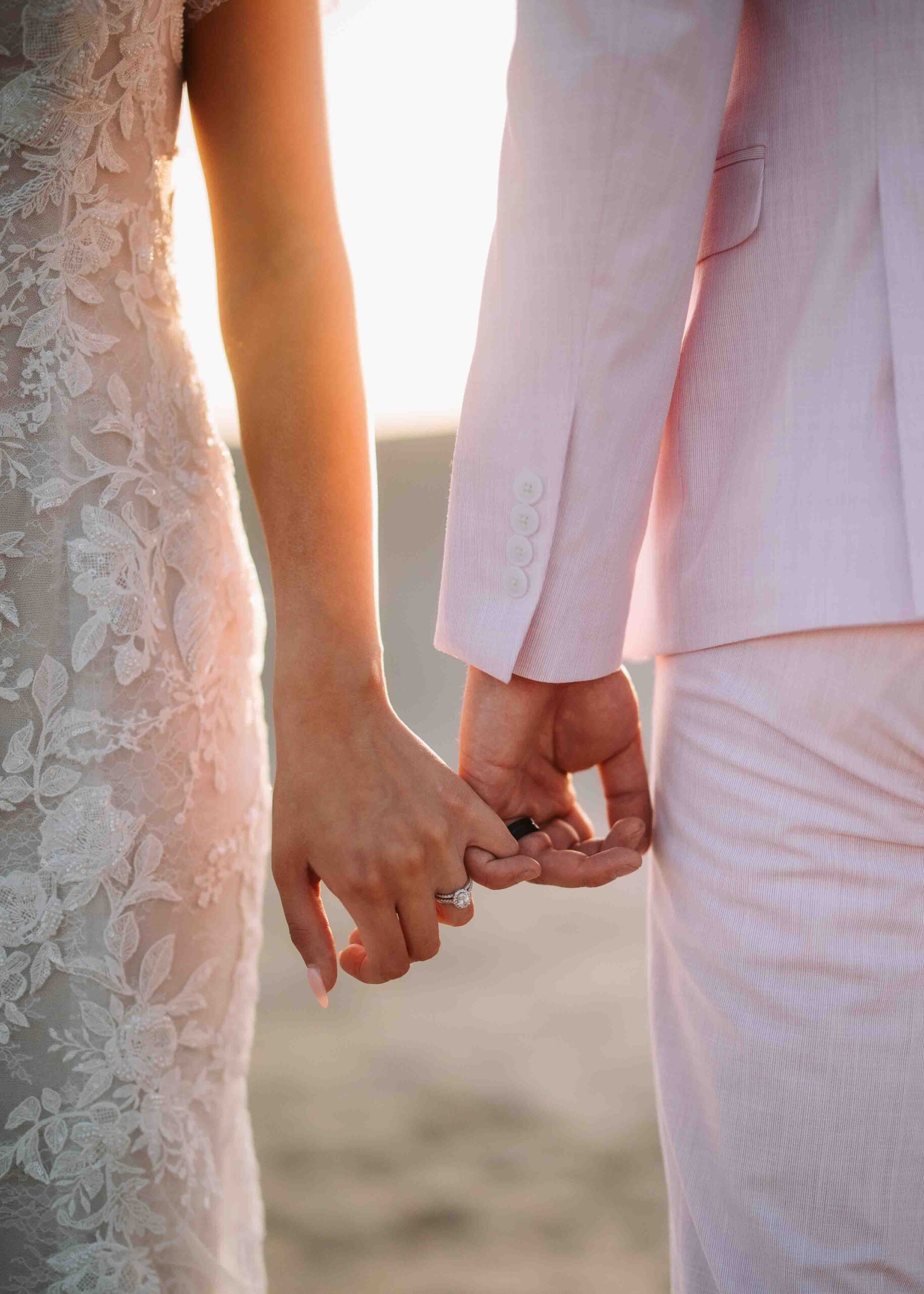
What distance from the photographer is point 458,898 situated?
3.39ft

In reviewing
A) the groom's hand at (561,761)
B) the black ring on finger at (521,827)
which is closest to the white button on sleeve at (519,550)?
the groom's hand at (561,761)

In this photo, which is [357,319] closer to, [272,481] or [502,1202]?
[272,481]

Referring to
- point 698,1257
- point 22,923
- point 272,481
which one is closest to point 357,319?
point 272,481

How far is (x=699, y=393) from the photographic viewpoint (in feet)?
3.12

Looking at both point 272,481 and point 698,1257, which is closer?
point 698,1257

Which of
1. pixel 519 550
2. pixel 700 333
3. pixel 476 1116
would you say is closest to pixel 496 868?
pixel 519 550

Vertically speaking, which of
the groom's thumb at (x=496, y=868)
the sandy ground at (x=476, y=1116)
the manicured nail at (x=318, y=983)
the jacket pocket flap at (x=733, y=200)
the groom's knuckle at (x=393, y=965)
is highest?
the jacket pocket flap at (x=733, y=200)

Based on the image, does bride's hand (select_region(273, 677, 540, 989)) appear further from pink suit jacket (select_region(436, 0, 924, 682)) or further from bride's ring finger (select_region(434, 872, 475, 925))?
pink suit jacket (select_region(436, 0, 924, 682))

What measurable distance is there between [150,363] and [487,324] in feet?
1.19

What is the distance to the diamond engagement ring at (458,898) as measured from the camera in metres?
1.03

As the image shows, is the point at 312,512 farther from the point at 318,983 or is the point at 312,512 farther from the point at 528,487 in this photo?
the point at 318,983

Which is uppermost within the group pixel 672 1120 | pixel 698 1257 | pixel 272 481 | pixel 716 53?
pixel 716 53

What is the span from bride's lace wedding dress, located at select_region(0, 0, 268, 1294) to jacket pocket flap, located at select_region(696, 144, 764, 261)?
57 cm

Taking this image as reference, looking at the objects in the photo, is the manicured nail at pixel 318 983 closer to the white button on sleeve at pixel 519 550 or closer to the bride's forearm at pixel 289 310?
the bride's forearm at pixel 289 310
